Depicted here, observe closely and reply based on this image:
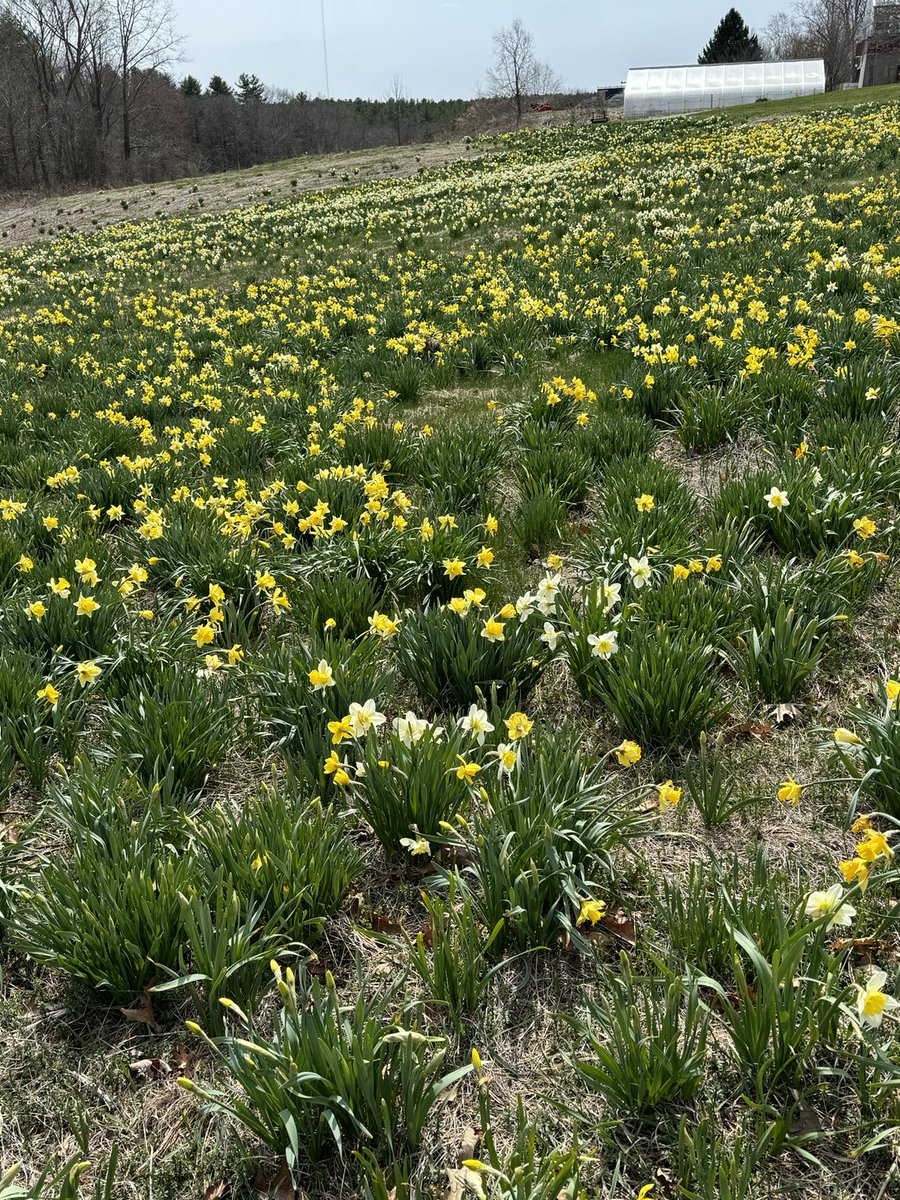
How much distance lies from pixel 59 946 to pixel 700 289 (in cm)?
749

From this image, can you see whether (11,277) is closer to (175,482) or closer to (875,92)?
(175,482)

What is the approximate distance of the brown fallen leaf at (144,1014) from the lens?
6.26 feet

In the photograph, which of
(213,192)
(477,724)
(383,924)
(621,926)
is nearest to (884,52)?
(213,192)

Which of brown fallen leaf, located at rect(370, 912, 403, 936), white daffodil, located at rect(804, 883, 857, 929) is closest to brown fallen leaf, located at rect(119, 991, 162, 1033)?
brown fallen leaf, located at rect(370, 912, 403, 936)

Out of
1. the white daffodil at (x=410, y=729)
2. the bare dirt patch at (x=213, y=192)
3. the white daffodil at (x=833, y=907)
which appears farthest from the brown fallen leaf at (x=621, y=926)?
the bare dirt patch at (x=213, y=192)

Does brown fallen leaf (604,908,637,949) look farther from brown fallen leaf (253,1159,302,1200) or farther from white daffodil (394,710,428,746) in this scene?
brown fallen leaf (253,1159,302,1200)

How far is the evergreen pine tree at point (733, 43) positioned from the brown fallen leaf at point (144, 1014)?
7669 cm

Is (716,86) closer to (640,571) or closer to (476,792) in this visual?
(640,571)

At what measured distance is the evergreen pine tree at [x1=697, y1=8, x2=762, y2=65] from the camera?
60406mm

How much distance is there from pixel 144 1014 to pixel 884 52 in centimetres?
6641

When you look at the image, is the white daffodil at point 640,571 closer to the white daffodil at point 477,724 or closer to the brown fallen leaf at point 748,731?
the brown fallen leaf at point 748,731

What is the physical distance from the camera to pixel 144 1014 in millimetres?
1909

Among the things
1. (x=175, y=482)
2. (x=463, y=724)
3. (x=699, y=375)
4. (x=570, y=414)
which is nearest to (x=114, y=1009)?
(x=463, y=724)

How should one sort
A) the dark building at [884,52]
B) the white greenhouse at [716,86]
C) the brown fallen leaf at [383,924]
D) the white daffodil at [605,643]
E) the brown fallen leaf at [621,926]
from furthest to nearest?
the dark building at [884,52], the white greenhouse at [716,86], the white daffodil at [605,643], the brown fallen leaf at [383,924], the brown fallen leaf at [621,926]
